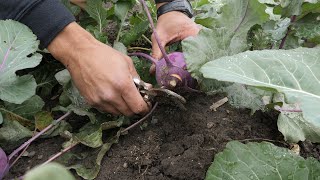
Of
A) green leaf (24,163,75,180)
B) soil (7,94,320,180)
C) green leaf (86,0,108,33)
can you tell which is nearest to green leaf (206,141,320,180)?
soil (7,94,320,180)

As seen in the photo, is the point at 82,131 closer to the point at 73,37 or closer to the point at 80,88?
the point at 80,88

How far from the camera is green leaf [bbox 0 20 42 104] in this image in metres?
1.45

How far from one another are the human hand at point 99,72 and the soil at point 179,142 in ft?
0.40

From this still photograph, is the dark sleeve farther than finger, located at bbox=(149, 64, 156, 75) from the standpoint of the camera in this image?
No

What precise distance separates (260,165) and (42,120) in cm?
93

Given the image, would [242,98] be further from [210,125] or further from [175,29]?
[175,29]

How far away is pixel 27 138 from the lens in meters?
1.59

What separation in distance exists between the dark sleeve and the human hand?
0.03m

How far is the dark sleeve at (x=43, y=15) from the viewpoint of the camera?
4.80ft

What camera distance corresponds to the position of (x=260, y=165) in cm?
110

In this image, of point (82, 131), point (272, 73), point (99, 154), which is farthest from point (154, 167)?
point (272, 73)

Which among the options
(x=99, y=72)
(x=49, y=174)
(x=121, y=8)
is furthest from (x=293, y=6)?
(x=49, y=174)

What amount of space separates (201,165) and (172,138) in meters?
0.20

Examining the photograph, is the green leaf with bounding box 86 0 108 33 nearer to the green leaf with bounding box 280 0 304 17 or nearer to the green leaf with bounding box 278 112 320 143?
the green leaf with bounding box 280 0 304 17
